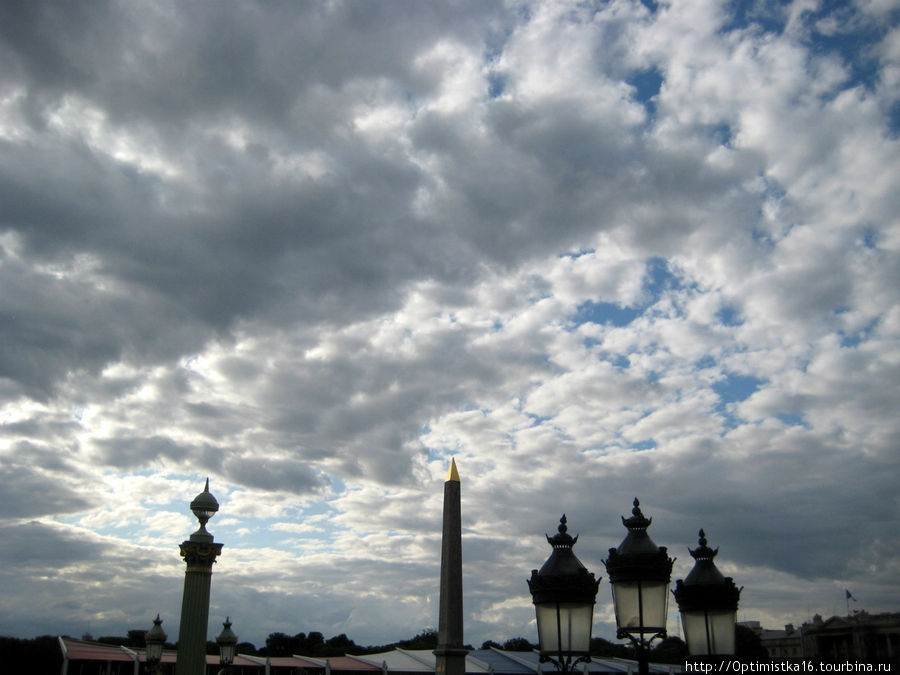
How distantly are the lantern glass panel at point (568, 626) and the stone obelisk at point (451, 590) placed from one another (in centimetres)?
1538

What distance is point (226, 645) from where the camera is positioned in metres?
29.4

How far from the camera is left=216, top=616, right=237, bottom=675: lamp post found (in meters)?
28.6

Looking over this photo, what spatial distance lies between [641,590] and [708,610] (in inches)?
61.6

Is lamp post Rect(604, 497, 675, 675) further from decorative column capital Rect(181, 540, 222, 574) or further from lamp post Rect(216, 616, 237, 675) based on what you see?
lamp post Rect(216, 616, 237, 675)

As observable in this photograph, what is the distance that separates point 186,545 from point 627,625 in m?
13.0

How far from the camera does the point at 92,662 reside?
5666cm

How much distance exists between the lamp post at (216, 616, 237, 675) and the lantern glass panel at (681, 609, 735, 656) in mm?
22614

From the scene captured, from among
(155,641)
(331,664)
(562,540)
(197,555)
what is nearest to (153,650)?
(155,641)

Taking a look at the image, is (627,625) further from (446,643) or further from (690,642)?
(446,643)

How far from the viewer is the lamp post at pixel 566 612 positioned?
29.8 ft

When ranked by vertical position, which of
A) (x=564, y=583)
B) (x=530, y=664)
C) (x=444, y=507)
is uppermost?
(x=444, y=507)

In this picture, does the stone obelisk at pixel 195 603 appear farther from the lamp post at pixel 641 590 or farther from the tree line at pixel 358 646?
the tree line at pixel 358 646

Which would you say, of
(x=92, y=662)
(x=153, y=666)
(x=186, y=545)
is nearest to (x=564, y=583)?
(x=186, y=545)

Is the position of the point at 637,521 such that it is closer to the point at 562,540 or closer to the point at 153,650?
the point at 562,540
